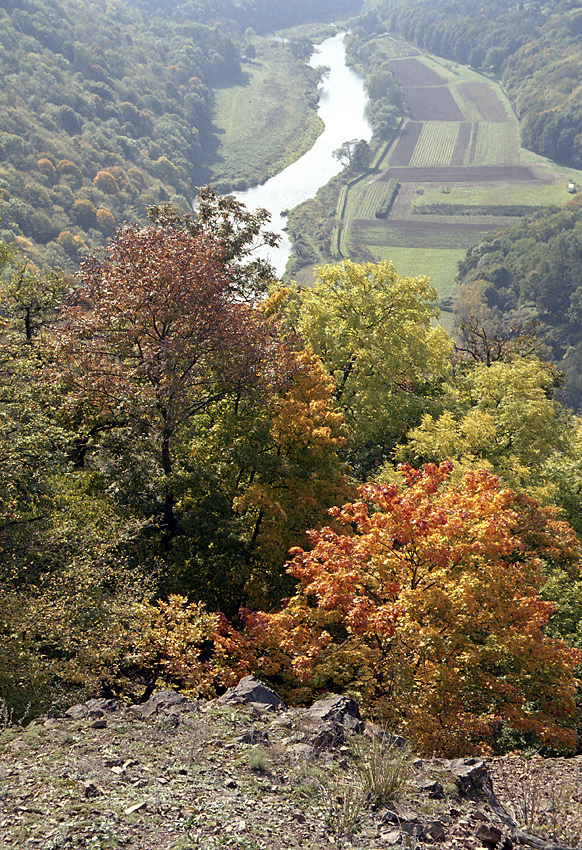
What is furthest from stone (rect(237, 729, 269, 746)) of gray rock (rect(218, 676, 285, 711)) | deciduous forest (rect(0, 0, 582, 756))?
deciduous forest (rect(0, 0, 582, 756))

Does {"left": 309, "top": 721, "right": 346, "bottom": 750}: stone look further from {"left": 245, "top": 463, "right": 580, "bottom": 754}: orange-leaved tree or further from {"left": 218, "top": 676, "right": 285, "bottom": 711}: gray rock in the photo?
{"left": 245, "top": 463, "right": 580, "bottom": 754}: orange-leaved tree

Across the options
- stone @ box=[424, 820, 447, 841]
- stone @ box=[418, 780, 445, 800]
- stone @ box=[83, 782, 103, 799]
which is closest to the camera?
stone @ box=[83, 782, 103, 799]

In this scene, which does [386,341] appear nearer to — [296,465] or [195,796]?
[296,465]

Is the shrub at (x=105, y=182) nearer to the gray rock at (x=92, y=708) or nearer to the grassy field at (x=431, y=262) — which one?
the grassy field at (x=431, y=262)

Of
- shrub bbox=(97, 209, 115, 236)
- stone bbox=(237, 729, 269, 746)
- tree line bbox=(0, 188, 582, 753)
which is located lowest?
stone bbox=(237, 729, 269, 746)

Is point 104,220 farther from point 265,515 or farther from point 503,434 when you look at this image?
point 265,515

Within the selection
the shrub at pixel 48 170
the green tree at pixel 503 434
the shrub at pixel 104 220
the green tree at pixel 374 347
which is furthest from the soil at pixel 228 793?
the shrub at pixel 48 170

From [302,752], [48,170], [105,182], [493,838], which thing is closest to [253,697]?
[302,752]

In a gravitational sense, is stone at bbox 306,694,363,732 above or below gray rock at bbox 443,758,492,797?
above
